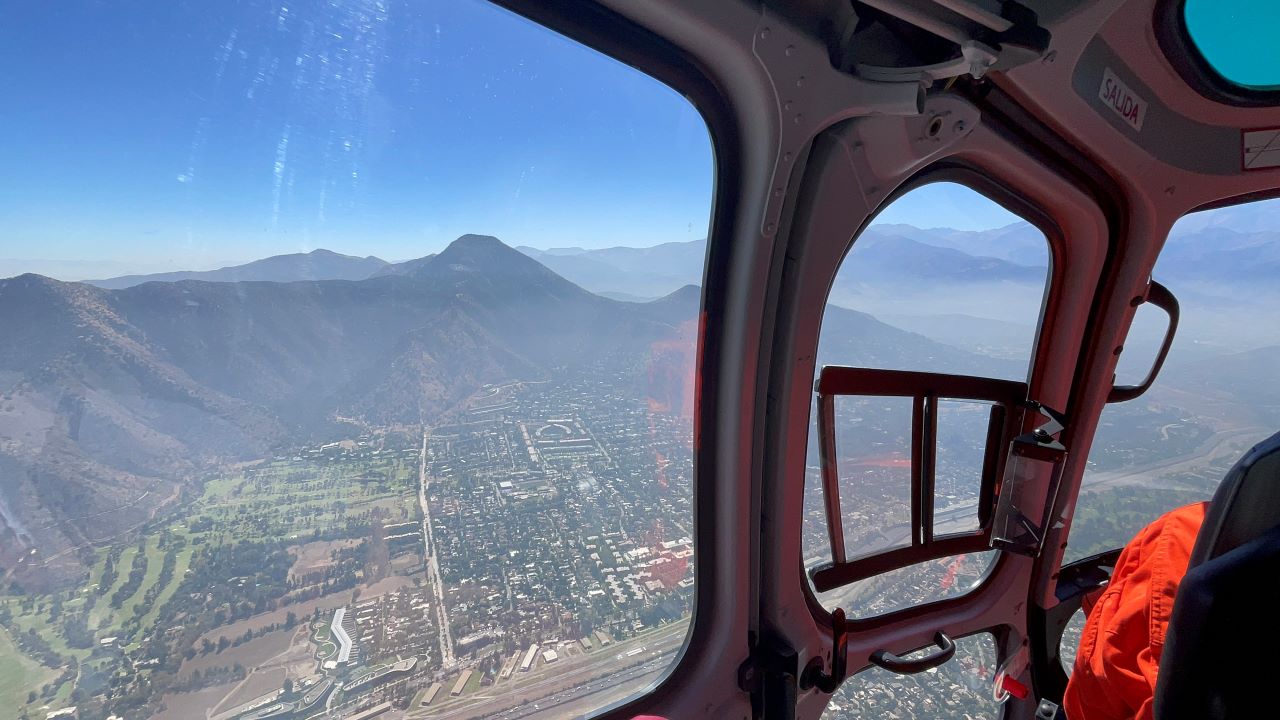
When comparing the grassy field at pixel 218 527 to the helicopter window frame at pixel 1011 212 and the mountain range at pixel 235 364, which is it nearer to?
the mountain range at pixel 235 364

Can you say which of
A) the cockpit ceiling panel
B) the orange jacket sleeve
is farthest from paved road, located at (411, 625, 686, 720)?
the cockpit ceiling panel

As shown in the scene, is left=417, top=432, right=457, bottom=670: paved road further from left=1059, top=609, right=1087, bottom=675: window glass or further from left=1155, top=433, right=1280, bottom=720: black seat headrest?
left=1059, top=609, right=1087, bottom=675: window glass

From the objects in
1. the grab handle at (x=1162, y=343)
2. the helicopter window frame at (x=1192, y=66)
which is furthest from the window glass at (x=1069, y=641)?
the helicopter window frame at (x=1192, y=66)

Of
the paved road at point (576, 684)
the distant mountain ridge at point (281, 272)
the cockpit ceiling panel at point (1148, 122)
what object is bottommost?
the paved road at point (576, 684)

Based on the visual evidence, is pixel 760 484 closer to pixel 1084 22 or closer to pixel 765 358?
pixel 765 358

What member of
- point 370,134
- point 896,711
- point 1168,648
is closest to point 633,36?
point 370,134

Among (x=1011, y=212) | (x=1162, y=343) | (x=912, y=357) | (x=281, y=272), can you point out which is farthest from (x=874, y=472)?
(x=281, y=272)
